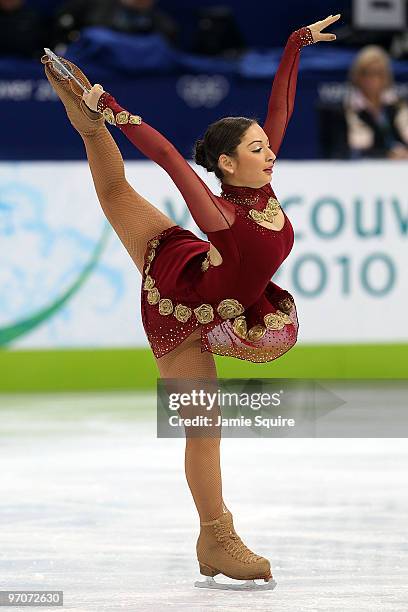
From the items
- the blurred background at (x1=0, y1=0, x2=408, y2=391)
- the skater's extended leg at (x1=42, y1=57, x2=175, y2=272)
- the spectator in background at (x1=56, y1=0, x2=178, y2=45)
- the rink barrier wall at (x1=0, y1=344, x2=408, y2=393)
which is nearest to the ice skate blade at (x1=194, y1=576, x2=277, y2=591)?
the skater's extended leg at (x1=42, y1=57, x2=175, y2=272)

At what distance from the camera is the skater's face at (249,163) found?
3.31 metres

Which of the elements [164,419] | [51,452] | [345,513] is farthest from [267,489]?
[164,419]

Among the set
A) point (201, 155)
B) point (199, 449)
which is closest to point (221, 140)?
point (201, 155)

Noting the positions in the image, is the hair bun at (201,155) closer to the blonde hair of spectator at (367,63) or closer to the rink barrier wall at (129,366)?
the rink barrier wall at (129,366)

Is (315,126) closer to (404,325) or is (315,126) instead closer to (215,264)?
(404,325)

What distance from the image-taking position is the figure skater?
3.23 meters

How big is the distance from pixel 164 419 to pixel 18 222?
3782mm

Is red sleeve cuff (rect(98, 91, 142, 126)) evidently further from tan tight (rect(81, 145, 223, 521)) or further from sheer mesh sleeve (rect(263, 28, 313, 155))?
sheer mesh sleeve (rect(263, 28, 313, 155))

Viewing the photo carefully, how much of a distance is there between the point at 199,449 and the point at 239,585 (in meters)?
0.34

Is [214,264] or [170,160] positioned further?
[214,264]

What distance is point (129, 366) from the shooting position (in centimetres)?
710

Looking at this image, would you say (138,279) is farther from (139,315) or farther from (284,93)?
(284,93)

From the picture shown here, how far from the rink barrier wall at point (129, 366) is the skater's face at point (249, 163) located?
3688 millimetres

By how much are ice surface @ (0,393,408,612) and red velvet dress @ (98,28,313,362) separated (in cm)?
57
